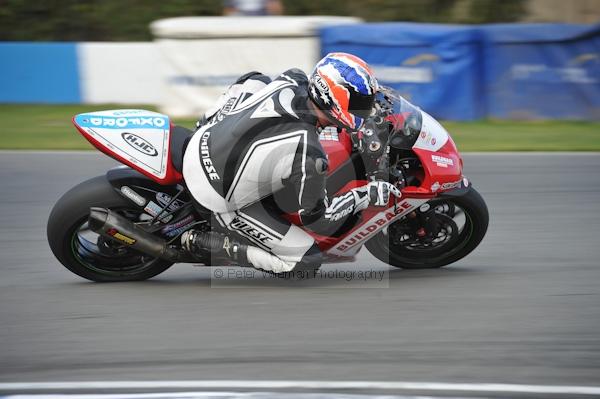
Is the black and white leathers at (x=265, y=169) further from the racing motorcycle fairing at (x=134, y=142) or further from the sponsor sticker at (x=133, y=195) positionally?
the sponsor sticker at (x=133, y=195)

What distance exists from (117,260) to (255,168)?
3.84ft

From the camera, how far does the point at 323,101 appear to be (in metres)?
4.93

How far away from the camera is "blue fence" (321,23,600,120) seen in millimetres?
10820

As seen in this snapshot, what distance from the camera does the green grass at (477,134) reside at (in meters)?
9.75

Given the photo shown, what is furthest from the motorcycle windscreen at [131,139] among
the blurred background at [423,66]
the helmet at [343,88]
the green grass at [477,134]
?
the blurred background at [423,66]

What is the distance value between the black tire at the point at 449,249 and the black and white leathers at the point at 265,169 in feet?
1.95

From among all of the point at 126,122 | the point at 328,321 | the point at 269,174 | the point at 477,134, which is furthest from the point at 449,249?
the point at 477,134

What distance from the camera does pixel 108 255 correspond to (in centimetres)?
552

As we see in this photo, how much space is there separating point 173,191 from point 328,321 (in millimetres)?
1298

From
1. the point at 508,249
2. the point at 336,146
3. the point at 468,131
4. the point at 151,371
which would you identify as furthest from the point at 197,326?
the point at 468,131

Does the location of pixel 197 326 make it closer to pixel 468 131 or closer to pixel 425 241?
pixel 425 241

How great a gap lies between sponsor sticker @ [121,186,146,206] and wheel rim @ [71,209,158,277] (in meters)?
0.12

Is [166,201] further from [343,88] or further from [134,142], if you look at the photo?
[343,88]

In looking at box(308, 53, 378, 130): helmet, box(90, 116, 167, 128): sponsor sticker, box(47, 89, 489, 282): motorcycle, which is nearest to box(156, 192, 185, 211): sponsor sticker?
box(47, 89, 489, 282): motorcycle
